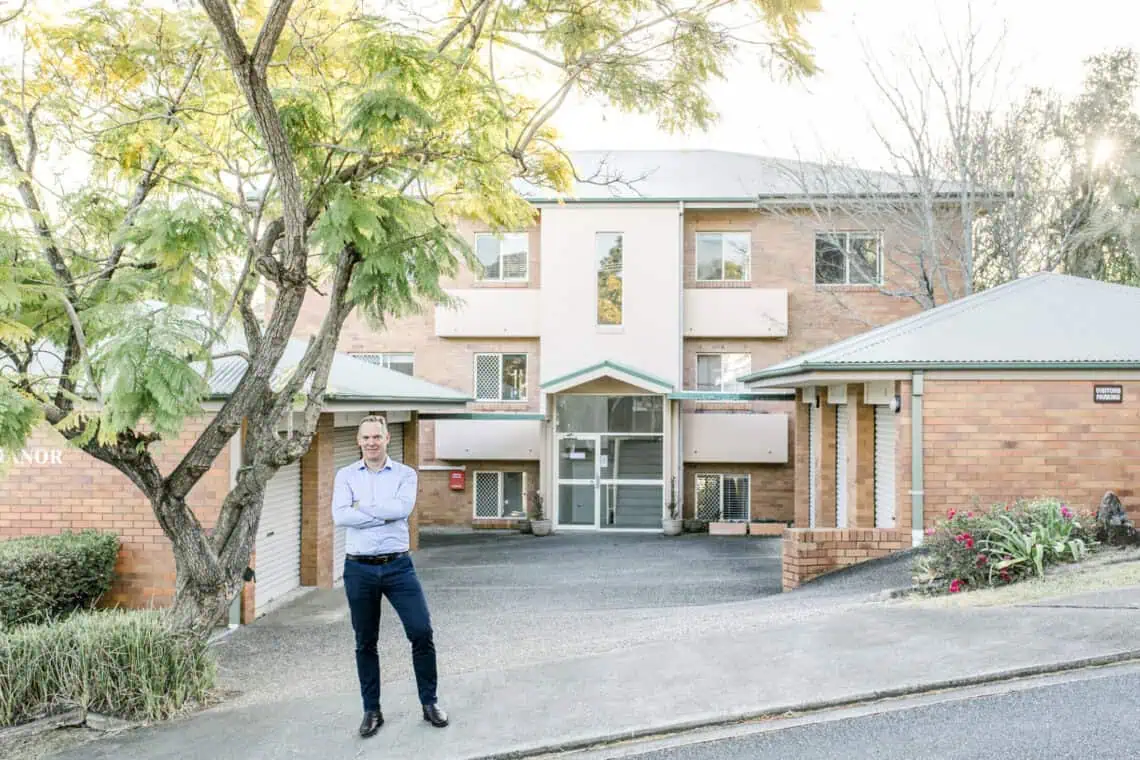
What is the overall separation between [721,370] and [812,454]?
5.08 m

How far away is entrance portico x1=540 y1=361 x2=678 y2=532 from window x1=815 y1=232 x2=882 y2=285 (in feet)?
16.3

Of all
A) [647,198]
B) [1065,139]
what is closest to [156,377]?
[647,198]

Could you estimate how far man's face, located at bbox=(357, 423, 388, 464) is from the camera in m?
6.36

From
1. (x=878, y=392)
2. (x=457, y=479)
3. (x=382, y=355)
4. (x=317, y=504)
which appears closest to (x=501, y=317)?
(x=382, y=355)

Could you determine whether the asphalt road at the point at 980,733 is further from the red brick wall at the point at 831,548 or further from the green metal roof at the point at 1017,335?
the green metal roof at the point at 1017,335

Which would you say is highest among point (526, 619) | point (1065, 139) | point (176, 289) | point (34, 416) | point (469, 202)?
point (1065, 139)

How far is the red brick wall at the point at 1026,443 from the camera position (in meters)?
12.7

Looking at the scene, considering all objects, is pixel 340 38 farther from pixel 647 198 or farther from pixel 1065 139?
pixel 1065 139

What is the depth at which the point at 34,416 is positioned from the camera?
705 cm

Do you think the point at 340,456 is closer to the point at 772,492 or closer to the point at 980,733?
the point at 980,733

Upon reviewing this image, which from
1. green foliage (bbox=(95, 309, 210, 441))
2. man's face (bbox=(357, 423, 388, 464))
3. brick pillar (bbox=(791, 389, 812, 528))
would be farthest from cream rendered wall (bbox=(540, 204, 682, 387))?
man's face (bbox=(357, 423, 388, 464))

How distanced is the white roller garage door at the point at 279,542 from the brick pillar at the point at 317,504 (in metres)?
0.10

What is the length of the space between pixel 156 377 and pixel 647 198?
57.8 feet

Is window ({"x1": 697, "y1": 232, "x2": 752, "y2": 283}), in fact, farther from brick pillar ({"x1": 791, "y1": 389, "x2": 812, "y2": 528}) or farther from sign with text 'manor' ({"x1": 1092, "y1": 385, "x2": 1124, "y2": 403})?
sign with text 'manor' ({"x1": 1092, "y1": 385, "x2": 1124, "y2": 403})
